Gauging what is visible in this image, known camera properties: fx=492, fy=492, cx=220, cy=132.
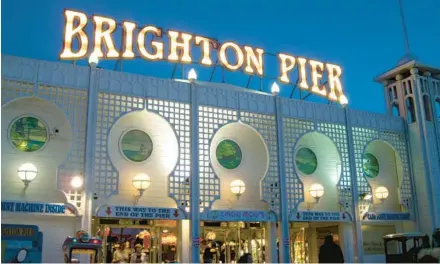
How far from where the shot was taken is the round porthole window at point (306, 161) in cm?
2180

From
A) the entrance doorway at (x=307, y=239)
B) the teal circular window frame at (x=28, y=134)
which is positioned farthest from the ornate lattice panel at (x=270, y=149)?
the teal circular window frame at (x=28, y=134)

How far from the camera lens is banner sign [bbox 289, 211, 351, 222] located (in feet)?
66.0

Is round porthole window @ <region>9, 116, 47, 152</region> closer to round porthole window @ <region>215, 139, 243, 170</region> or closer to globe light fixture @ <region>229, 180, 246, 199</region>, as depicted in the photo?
round porthole window @ <region>215, 139, 243, 170</region>

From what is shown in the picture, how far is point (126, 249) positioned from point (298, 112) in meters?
9.20

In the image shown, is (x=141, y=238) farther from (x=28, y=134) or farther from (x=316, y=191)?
(x=316, y=191)

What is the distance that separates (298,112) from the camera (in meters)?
21.5

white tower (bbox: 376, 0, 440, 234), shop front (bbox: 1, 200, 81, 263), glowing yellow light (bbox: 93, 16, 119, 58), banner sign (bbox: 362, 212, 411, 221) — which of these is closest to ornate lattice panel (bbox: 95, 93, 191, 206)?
shop front (bbox: 1, 200, 81, 263)

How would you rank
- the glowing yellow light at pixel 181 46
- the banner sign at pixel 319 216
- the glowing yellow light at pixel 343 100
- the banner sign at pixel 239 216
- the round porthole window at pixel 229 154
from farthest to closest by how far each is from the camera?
1. the glowing yellow light at pixel 343 100
2. the glowing yellow light at pixel 181 46
3. the round porthole window at pixel 229 154
4. the banner sign at pixel 319 216
5. the banner sign at pixel 239 216

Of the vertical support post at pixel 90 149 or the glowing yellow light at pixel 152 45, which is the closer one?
the vertical support post at pixel 90 149

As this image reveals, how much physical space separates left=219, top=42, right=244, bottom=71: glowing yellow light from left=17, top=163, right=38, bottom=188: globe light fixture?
10077 millimetres

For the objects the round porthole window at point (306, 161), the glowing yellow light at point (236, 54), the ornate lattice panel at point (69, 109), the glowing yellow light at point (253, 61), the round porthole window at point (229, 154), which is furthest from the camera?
the glowing yellow light at point (253, 61)

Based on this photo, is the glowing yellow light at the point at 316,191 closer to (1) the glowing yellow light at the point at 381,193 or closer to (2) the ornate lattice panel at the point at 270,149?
(2) the ornate lattice panel at the point at 270,149

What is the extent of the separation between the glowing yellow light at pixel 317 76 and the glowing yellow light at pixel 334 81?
0.38 meters

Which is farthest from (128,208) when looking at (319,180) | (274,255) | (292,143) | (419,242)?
(419,242)
